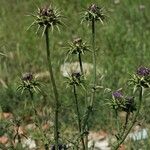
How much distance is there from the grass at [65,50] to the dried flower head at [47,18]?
108 inches

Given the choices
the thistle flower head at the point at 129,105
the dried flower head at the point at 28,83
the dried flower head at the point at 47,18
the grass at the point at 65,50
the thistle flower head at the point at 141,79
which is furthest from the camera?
the grass at the point at 65,50

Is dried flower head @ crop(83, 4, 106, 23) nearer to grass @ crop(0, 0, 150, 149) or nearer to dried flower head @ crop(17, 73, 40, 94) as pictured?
dried flower head @ crop(17, 73, 40, 94)

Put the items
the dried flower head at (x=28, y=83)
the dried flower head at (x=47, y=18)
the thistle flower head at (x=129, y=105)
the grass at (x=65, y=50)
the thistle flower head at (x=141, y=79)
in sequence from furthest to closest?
the grass at (x=65, y=50), the thistle flower head at (x=129, y=105), the dried flower head at (x=28, y=83), the thistle flower head at (x=141, y=79), the dried flower head at (x=47, y=18)

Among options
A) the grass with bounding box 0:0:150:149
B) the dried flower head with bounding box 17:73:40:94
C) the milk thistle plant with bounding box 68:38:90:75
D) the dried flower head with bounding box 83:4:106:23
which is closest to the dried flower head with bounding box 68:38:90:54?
the milk thistle plant with bounding box 68:38:90:75

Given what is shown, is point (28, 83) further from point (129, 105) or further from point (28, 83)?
point (129, 105)

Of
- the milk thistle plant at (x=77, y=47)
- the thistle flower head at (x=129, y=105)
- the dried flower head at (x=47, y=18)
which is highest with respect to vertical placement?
the dried flower head at (x=47, y=18)

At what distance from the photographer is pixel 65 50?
25.7 ft

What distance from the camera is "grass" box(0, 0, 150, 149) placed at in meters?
6.43

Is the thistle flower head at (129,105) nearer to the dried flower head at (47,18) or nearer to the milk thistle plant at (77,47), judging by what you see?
the milk thistle plant at (77,47)

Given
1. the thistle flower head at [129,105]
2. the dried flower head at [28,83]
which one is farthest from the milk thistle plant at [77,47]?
the thistle flower head at [129,105]

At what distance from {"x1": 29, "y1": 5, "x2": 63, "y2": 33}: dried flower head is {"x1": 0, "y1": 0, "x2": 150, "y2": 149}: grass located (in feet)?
9.02

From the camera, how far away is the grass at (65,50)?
6430 mm

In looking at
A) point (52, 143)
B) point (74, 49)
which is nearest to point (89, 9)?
point (74, 49)

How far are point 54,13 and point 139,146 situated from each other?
2438mm
